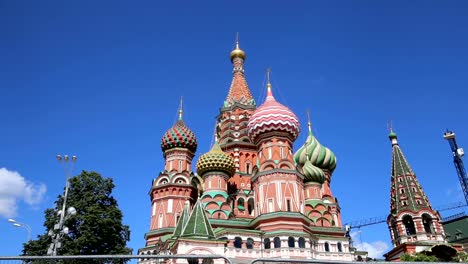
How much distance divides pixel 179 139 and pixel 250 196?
8281 millimetres

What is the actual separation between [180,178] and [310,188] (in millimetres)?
11408

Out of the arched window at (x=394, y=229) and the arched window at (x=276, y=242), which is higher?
the arched window at (x=394, y=229)

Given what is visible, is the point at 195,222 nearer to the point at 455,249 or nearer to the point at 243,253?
the point at 243,253

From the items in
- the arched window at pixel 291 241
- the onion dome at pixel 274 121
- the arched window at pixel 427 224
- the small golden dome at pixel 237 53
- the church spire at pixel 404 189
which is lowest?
the arched window at pixel 291 241

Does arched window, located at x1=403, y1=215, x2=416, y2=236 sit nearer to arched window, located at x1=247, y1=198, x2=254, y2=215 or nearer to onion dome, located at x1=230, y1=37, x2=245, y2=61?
arched window, located at x1=247, y1=198, x2=254, y2=215

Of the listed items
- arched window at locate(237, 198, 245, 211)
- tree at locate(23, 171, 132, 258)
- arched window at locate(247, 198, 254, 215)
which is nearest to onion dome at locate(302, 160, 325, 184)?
arched window at locate(247, 198, 254, 215)

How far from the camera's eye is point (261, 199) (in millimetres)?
31609

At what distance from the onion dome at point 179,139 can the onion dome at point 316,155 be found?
10566 mm

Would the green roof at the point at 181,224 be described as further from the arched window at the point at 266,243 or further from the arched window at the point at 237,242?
the arched window at the point at 266,243

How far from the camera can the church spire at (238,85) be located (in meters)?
44.3

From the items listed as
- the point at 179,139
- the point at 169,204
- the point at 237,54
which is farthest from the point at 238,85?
the point at 169,204

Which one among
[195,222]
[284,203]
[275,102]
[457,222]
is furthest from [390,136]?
[195,222]

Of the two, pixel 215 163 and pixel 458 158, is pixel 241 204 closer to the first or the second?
pixel 215 163

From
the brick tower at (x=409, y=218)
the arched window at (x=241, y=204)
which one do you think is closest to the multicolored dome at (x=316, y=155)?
the brick tower at (x=409, y=218)
